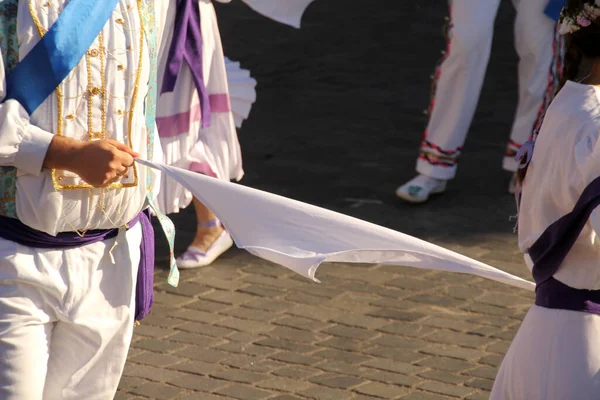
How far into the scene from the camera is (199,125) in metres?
5.43

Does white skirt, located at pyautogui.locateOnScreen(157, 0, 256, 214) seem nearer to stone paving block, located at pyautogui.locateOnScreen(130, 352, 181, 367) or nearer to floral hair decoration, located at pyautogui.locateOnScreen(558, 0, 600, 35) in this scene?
stone paving block, located at pyautogui.locateOnScreen(130, 352, 181, 367)

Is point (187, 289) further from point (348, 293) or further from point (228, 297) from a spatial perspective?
point (348, 293)

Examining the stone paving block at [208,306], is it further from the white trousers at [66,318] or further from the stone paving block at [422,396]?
the white trousers at [66,318]

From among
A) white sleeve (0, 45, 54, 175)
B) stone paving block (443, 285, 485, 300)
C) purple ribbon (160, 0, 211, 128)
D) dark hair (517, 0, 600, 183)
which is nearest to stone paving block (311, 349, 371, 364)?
stone paving block (443, 285, 485, 300)

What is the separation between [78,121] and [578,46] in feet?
3.98

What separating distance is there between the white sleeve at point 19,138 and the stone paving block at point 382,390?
1.94 m

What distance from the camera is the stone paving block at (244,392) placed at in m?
4.24

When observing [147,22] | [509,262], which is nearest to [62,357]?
[147,22]

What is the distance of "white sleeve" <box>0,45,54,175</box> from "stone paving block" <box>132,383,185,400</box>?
170 cm

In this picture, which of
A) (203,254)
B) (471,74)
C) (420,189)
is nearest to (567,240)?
(203,254)

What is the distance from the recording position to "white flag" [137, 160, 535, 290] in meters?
2.85

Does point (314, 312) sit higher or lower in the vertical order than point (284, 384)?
lower

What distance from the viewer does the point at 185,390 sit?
430cm

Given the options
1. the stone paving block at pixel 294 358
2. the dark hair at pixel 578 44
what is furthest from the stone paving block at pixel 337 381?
the dark hair at pixel 578 44
